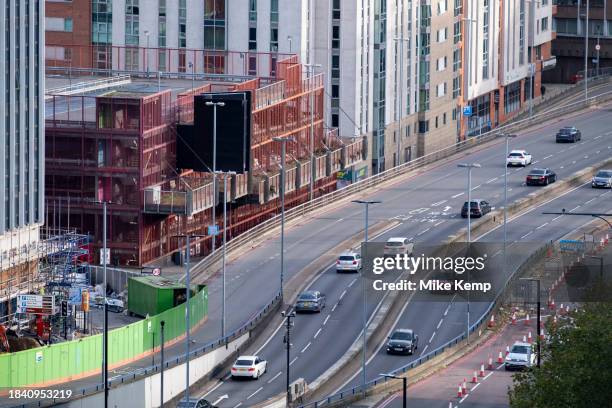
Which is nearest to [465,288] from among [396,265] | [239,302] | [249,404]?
[396,265]

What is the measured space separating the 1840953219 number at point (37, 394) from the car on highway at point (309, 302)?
2521cm

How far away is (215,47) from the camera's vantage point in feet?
635

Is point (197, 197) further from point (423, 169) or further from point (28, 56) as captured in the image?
point (423, 169)

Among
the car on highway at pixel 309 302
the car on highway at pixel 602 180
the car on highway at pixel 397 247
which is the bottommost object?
the car on highway at pixel 309 302

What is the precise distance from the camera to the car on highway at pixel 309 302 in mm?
145000

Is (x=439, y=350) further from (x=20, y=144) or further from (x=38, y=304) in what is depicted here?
(x=20, y=144)

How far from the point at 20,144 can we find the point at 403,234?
112ft

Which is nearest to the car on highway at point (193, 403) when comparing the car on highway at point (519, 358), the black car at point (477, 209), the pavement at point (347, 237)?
the pavement at point (347, 237)

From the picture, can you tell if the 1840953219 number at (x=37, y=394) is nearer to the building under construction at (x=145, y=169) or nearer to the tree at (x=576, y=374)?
the tree at (x=576, y=374)

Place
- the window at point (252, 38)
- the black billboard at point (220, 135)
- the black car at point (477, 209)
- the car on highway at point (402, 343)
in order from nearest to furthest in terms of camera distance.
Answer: the car on highway at point (402, 343)
the black billboard at point (220, 135)
the black car at point (477, 209)
the window at point (252, 38)

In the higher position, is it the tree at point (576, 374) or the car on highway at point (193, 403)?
the tree at point (576, 374)

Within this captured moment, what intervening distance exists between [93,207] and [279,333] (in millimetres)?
21685

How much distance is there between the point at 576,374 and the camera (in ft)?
365

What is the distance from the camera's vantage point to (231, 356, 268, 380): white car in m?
132
